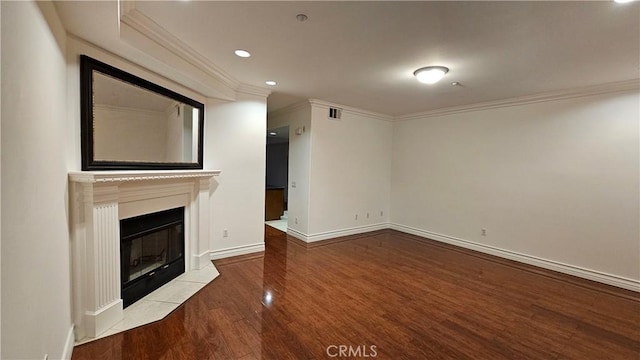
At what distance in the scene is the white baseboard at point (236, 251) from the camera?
4.01 m

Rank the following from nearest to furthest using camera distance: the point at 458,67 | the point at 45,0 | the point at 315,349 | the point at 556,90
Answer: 1. the point at 45,0
2. the point at 315,349
3. the point at 458,67
4. the point at 556,90

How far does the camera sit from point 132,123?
270 cm

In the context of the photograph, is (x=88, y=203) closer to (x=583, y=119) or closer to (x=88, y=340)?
(x=88, y=340)

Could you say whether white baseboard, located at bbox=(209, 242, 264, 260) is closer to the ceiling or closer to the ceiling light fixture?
the ceiling

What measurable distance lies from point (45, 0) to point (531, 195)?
577 cm

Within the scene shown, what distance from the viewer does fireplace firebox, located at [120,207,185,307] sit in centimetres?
269

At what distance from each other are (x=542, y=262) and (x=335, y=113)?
421 centimetres

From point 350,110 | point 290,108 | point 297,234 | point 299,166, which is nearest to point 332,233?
point 297,234

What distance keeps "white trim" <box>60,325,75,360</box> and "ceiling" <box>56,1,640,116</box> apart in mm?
2270

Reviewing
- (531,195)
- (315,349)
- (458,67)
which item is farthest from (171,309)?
(531,195)

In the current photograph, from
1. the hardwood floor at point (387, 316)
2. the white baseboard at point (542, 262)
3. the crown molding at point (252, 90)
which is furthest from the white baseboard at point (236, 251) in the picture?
the white baseboard at point (542, 262)

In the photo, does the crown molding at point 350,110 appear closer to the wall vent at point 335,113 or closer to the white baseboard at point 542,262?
the wall vent at point 335,113

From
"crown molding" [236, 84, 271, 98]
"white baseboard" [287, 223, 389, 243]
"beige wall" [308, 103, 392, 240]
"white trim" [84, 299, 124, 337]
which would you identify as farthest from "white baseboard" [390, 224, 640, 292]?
"white trim" [84, 299, 124, 337]

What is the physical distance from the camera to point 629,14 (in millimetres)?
2010
